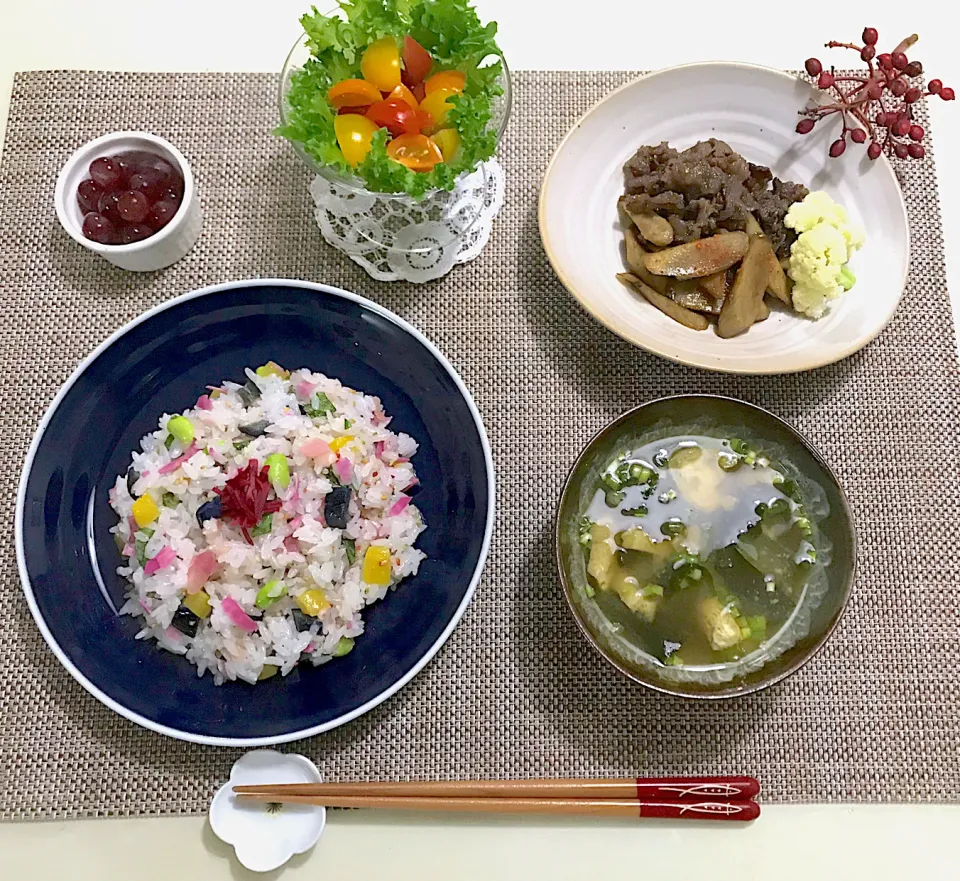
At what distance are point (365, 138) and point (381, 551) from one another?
0.87m

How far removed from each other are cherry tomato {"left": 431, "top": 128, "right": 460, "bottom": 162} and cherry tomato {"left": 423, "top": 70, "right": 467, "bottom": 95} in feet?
0.30

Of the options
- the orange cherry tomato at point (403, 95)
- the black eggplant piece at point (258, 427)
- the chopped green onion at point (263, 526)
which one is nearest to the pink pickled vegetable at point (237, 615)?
the chopped green onion at point (263, 526)

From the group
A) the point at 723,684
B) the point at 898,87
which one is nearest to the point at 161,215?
the point at 723,684

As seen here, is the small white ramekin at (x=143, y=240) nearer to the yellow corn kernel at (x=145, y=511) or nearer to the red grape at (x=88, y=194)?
the red grape at (x=88, y=194)

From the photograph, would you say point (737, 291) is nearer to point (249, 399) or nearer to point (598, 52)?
point (598, 52)

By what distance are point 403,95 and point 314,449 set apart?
2.51 ft

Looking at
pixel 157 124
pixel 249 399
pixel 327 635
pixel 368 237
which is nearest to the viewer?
pixel 327 635

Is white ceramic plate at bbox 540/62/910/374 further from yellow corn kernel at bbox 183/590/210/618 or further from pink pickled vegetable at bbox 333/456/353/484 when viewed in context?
yellow corn kernel at bbox 183/590/210/618

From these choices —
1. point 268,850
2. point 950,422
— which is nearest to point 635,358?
point 950,422

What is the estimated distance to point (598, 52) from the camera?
7.51ft

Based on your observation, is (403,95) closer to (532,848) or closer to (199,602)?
(199,602)

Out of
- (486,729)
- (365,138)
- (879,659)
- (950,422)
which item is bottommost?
(486,729)

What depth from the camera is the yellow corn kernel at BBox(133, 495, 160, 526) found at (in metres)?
1.73

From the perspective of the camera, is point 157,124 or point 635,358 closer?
point 635,358
